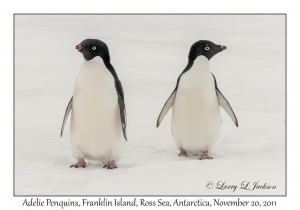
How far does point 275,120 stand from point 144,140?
1.04 m

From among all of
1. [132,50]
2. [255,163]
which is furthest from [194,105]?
[132,50]

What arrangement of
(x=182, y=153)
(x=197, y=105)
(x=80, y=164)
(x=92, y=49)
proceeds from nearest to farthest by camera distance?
(x=92, y=49) < (x=80, y=164) < (x=197, y=105) < (x=182, y=153)

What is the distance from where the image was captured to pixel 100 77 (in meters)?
3.48

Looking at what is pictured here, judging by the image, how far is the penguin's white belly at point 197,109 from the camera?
3.76 meters

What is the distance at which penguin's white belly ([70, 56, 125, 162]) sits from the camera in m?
3.47

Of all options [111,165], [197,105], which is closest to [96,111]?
[111,165]

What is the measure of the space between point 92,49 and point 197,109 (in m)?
0.80

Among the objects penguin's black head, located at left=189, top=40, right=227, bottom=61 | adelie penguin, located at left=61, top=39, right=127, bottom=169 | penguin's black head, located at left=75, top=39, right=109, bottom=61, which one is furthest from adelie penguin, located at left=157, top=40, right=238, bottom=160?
penguin's black head, located at left=75, top=39, right=109, bottom=61

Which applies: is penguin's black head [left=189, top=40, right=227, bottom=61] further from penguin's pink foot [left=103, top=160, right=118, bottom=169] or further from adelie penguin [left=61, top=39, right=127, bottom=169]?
penguin's pink foot [left=103, top=160, right=118, bottom=169]

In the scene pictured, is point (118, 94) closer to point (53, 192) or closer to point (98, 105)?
point (98, 105)

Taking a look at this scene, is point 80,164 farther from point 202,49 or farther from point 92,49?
point 202,49

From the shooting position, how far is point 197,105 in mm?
3750

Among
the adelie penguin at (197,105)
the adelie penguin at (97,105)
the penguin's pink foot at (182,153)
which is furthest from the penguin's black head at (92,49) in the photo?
the penguin's pink foot at (182,153)

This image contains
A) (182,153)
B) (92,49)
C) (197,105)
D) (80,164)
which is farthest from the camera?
(182,153)
